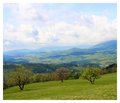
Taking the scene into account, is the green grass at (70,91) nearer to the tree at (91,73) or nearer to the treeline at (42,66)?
the tree at (91,73)

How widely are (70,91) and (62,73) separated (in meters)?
0.44

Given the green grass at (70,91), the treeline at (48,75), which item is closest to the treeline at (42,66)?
the treeline at (48,75)

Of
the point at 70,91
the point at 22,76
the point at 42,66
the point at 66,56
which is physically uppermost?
the point at 66,56

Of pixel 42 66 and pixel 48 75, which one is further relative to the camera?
pixel 48 75

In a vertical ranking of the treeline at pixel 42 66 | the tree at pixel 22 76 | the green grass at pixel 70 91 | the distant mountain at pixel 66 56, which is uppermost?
the distant mountain at pixel 66 56

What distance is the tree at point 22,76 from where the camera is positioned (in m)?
13.9

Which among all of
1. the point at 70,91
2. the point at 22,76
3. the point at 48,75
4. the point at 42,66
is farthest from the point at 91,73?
the point at 22,76

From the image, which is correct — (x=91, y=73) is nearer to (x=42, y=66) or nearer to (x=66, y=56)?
(x=66, y=56)

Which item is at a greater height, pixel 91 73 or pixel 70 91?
pixel 91 73

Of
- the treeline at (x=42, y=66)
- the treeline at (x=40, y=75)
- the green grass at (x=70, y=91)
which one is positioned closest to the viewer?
the green grass at (x=70, y=91)

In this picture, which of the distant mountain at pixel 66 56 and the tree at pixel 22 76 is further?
the tree at pixel 22 76

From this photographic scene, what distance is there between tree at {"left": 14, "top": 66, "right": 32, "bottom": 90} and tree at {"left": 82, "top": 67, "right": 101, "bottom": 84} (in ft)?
3.92

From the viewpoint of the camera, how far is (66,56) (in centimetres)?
1393

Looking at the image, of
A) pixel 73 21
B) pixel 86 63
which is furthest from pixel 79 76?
pixel 73 21
